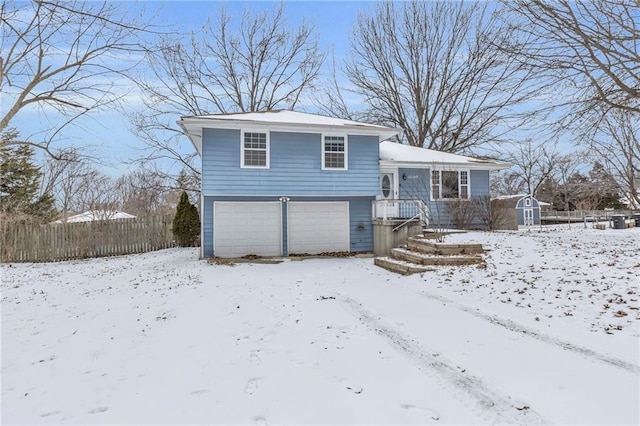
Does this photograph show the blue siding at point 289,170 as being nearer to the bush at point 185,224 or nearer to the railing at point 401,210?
the railing at point 401,210

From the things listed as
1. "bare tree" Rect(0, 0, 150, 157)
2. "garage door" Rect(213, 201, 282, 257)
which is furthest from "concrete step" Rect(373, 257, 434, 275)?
"bare tree" Rect(0, 0, 150, 157)

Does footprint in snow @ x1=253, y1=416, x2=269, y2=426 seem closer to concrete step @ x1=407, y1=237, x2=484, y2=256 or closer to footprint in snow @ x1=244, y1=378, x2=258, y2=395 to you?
footprint in snow @ x1=244, y1=378, x2=258, y2=395

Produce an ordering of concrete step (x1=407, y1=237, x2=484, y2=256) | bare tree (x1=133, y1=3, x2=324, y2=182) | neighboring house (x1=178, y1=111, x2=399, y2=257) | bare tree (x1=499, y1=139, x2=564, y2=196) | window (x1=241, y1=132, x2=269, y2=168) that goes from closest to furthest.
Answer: concrete step (x1=407, y1=237, x2=484, y2=256) < neighboring house (x1=178, y1=111, x2=399, y2=257) < window (x1=241, y1=132, x2=269, y2=168) < bare tree (x1=133, y1=3, x2=324, y2=182) < bare tree (x1=499, y1=139, x2=564, y2=196)

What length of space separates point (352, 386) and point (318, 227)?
1083 centimetres

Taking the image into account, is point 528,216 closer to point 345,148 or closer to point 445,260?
point 345,148

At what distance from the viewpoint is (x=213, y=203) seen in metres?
12.7

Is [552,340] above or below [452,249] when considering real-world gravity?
below

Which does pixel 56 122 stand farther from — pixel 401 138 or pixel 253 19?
pixel 401 138

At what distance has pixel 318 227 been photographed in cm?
1386

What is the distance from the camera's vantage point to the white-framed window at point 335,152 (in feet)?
43.2

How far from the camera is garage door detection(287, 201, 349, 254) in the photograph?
13547 mm

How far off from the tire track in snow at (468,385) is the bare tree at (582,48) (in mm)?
7706

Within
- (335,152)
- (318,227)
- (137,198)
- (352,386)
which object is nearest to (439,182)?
(335,152)

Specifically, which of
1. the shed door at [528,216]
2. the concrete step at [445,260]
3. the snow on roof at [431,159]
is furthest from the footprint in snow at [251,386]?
the shed door at [528,216]
